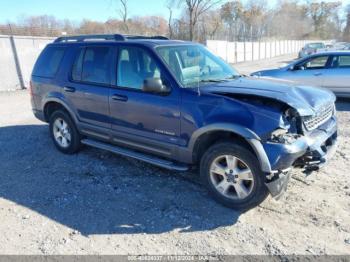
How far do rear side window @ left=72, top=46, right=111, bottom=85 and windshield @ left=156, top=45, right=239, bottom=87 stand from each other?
37.6 inches

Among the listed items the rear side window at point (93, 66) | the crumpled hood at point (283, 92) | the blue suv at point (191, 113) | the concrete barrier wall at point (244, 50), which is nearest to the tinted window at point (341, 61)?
the blue suv at point (191, 113)

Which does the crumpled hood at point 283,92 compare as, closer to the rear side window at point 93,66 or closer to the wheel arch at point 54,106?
the rear side window at point 93,66

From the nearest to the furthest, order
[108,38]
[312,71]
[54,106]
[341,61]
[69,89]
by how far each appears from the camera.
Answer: [108,38] < [69,89] < [54,106] < [341,61] < [312,71]

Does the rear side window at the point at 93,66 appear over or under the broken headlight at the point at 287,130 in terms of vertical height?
over

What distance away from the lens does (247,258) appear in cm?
307

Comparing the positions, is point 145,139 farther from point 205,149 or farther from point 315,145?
point 315,145

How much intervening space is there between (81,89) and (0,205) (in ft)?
6.77

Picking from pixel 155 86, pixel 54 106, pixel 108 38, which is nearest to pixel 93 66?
pixel 108 38

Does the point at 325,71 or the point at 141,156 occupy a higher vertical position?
the point at 325,71

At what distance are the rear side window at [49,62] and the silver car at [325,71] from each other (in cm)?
599

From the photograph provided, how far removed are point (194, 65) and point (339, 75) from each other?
6.71 metres

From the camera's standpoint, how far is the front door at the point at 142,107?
165 inches

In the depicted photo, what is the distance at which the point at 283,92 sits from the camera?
12.5 ft

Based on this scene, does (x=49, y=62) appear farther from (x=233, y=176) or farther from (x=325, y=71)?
(x=325, y=71)
